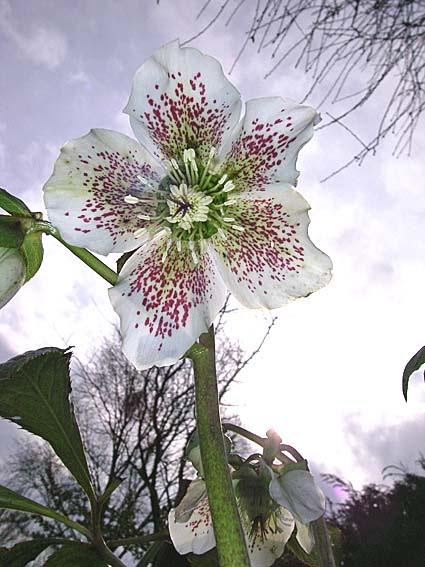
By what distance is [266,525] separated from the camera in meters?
0.49

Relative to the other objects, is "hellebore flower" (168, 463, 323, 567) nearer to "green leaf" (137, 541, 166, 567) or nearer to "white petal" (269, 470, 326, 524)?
"white petal" (269, 470, 326, 524)

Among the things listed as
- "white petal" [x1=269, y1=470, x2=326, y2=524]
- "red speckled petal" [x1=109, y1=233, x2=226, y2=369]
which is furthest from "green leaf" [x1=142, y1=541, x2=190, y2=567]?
"red speckled petal" [x1=109, y1=233, x2=226, y2=369]

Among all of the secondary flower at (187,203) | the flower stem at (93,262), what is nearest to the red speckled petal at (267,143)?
the secondary flower at (187,203)

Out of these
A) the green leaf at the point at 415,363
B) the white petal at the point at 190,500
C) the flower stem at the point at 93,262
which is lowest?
the white petal at the point at 190,500

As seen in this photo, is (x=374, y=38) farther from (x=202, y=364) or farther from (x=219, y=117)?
(x=202, y=364)

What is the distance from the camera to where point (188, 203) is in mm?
→ 429

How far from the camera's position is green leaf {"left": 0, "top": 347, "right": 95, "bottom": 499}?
435 millimetres

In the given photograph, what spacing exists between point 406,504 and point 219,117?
6.58ft

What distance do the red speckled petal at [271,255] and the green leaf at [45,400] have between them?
0.45 feet

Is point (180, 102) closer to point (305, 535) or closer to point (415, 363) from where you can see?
point (415, 363)

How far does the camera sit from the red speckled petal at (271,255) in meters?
0.40

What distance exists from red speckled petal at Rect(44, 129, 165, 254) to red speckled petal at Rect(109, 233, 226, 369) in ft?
0.07

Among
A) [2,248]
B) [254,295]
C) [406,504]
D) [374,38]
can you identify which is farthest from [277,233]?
[406,504]

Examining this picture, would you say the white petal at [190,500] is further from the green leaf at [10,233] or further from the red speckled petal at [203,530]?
the green leaf at [10,233]
